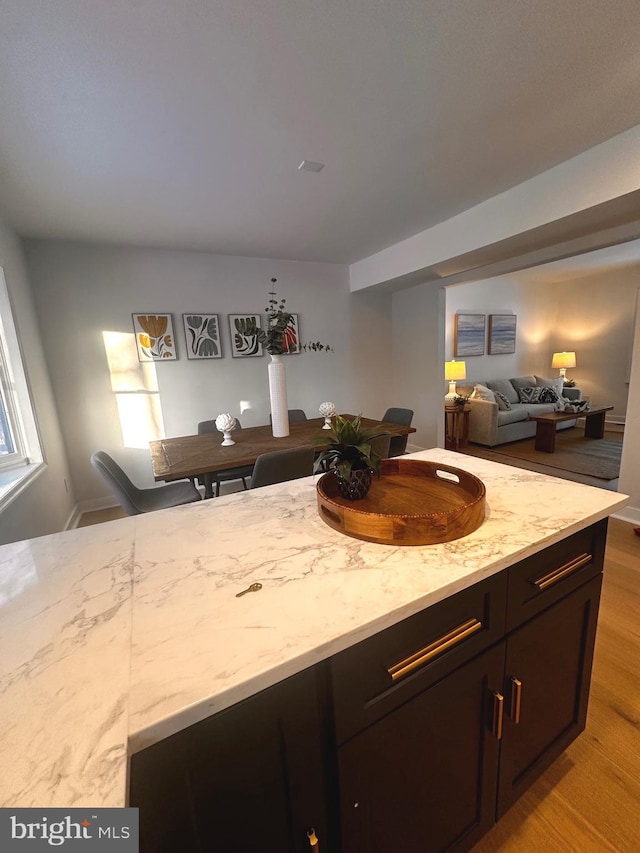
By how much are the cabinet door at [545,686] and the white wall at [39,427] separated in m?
2.49

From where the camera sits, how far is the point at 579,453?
4.57m

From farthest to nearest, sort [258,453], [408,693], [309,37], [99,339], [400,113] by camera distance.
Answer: [99,339], [258,453], [400,113], [309,37], [408,693]

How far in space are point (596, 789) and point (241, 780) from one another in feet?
4.37

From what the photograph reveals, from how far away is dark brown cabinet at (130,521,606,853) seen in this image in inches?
22.7

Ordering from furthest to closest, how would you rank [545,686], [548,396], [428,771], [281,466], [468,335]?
[468,335], [548,396], [281,466], [545,686], [428,771]

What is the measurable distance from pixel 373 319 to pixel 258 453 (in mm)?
3202

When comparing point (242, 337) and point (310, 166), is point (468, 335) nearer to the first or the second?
point (242, 337)

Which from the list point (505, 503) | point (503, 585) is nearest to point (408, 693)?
point (503, 585)

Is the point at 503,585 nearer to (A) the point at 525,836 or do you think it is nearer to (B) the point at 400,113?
(A) the point at 525,836

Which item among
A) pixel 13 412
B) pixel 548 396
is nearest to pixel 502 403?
pixel 548 396

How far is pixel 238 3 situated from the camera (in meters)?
1.19

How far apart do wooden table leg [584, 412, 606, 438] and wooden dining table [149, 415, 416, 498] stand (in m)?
4.04

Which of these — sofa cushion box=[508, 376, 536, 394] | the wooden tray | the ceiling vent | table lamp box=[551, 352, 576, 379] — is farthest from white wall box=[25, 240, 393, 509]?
table lamp box=[551, 352, 576, 379]

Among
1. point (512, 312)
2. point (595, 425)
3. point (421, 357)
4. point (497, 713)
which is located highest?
point (512, 312)
